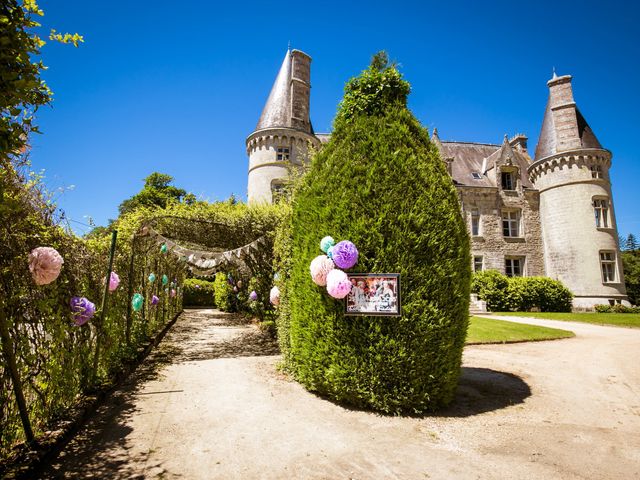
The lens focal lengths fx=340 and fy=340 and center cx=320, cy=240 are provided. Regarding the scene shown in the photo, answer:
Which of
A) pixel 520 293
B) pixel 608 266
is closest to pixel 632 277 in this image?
pixel 608 266

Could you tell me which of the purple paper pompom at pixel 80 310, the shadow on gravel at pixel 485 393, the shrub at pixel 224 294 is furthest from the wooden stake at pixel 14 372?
the shrub at pixel 224 294

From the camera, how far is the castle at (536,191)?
23984mm

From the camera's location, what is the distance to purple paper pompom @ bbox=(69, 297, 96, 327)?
14.7ft

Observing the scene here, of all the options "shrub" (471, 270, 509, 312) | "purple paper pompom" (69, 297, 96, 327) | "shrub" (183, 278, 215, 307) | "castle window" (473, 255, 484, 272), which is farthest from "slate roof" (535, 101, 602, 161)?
"purple paper pompom" (69, 297, 96, 327)

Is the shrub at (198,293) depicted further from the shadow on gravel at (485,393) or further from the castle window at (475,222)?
the shadow on gravel at (485,393)

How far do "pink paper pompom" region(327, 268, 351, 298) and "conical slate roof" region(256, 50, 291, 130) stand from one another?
2096cm

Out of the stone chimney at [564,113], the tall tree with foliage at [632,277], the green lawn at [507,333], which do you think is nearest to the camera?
the green lawn at [507,333]

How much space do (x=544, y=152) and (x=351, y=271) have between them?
2860cm

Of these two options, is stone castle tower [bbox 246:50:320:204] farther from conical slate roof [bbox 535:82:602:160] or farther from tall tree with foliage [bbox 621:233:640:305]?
tall tree with foliage [bbox 621:233:640:305]

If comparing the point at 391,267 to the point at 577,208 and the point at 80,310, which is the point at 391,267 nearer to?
the point at 80,310

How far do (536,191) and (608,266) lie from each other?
23.9 feet

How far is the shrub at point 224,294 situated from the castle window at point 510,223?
71.1 feet

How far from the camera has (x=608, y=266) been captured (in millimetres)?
24391

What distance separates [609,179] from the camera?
25.0m
